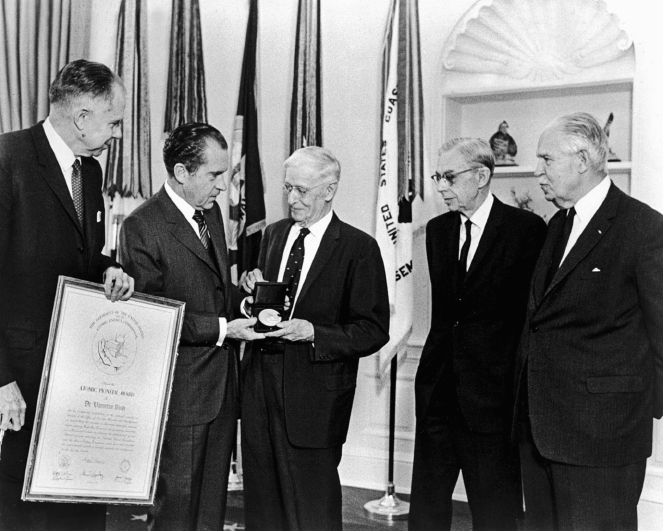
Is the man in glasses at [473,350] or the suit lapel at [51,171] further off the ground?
the suit lapel at [51,171]

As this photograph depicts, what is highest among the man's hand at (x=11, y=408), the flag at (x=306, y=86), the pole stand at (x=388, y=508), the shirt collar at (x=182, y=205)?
the flag at (x=306, y=86)

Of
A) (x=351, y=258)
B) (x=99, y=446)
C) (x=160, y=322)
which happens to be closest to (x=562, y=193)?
(x=351, y=258)

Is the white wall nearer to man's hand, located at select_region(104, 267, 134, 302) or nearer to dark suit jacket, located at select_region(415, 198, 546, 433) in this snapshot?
dark suit jacket, located at select_region(415, 198, 546, 433)

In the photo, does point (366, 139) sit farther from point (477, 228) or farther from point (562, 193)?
point (562, 193)

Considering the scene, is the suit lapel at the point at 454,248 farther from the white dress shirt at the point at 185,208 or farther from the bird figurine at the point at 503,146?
the bird figurine at the point at 503,146

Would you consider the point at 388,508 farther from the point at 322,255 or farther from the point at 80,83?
the point at 80,83

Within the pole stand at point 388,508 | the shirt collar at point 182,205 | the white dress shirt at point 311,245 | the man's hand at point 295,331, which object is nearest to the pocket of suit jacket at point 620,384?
the man's hand at point 295,331

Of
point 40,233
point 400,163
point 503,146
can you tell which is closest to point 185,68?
point 400,163

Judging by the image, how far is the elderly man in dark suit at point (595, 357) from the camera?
2.60 meters

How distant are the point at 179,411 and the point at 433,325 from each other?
1124mm

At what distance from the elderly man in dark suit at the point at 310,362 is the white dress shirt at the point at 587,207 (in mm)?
771

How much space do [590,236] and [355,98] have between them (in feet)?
9.09

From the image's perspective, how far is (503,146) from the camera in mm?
4883

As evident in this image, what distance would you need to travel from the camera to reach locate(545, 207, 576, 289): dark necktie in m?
2.80
